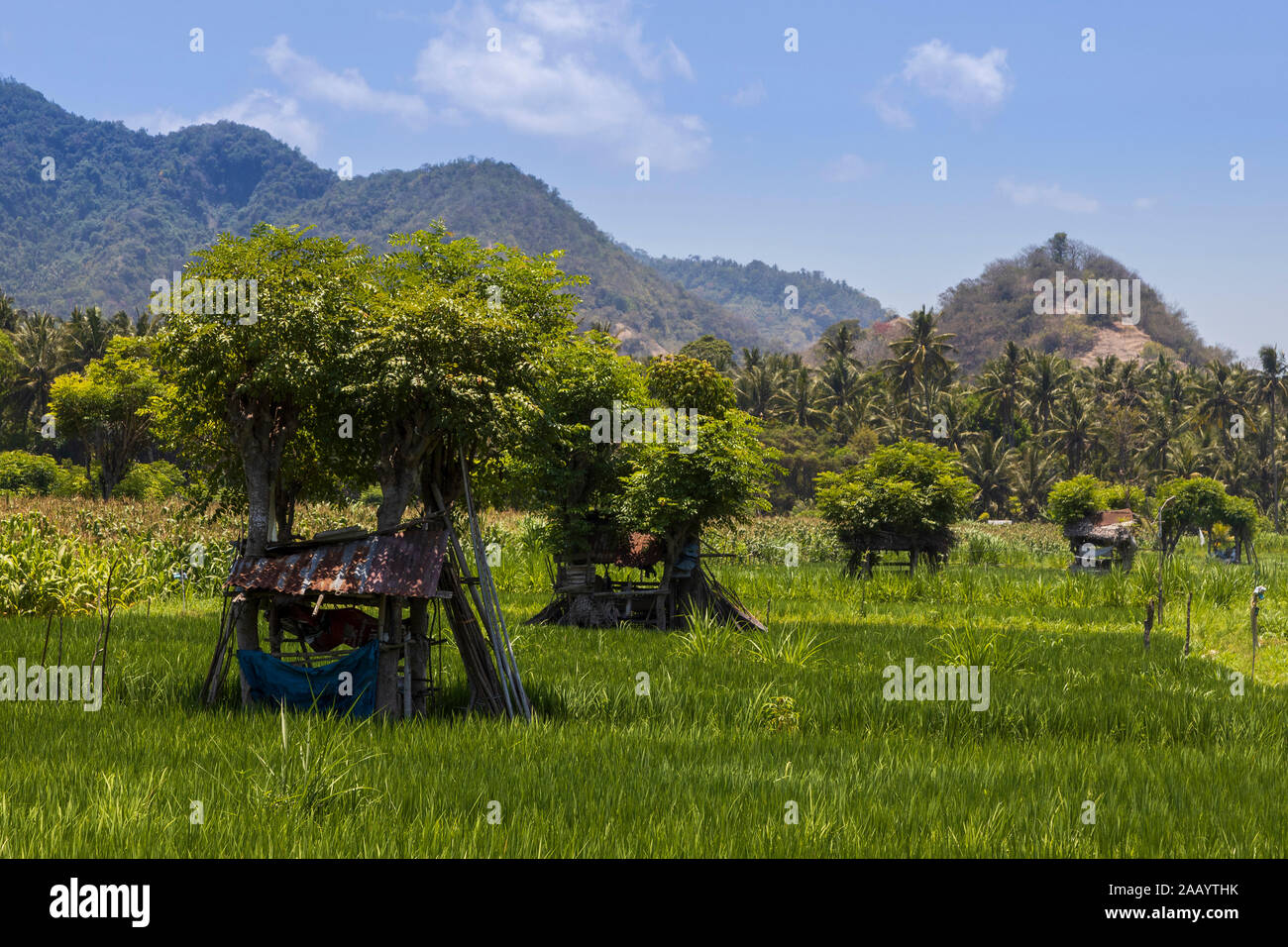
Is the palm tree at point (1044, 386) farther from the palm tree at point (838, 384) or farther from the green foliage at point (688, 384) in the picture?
the green foliage at point (688, 384)

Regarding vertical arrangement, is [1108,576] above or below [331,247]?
below

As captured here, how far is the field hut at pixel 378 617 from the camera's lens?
38.9 feet

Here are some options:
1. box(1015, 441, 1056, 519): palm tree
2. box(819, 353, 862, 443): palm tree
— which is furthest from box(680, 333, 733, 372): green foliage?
box(1015, 441, 1056, 519): palm tree

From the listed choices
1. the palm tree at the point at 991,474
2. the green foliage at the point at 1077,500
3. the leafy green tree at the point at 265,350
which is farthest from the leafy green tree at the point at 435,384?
the palm tree at the point at 991,474

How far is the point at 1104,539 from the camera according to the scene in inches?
1706

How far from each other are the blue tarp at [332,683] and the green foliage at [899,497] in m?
26.8

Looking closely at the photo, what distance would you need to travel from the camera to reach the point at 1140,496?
227 ft

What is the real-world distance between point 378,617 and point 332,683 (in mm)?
1015

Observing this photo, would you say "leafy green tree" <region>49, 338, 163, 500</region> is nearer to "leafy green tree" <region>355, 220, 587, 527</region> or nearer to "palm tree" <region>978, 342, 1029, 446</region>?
"leafy green tree" <region>355, 220, 587, 527</region>

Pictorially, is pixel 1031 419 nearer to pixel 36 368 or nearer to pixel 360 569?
pixel 36 368

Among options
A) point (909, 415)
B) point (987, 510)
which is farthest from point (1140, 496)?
point (909, 415)
